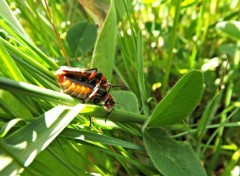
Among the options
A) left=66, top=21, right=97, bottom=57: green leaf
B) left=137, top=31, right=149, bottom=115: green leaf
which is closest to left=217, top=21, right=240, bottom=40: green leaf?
left=137, top=31, right=149, bottom=115: green leaf

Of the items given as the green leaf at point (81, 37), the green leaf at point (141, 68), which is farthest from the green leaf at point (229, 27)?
the green leaf at point (81, 37)

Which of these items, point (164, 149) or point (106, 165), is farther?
point (106, 165)

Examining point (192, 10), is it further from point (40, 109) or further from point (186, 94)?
point (40, 109)

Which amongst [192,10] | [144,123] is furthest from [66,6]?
[144,123]

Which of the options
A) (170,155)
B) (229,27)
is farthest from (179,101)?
(229,27)

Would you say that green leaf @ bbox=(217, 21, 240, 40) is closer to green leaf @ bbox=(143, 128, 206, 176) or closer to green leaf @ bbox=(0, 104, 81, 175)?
green leaf @ bbox=(143, 128, 206, 176)
